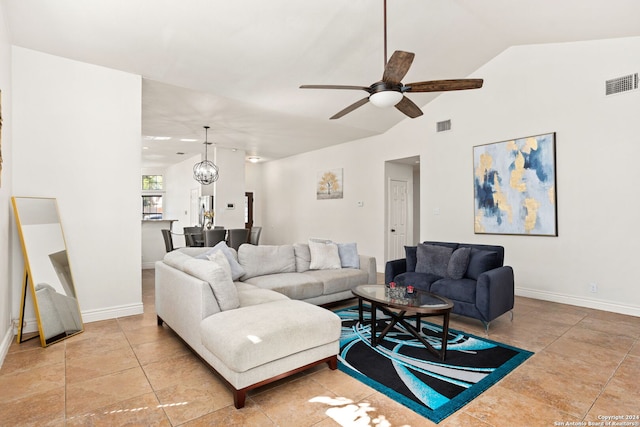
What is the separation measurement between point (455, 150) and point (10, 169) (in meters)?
5.99

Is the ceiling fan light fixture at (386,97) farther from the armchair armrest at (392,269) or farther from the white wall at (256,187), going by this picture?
the white wall at (256,187)

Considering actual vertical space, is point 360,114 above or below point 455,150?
above

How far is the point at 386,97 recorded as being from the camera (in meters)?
2.92

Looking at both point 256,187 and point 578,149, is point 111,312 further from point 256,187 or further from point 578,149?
point 256,187

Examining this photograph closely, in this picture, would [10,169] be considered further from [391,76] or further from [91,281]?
[391,76]

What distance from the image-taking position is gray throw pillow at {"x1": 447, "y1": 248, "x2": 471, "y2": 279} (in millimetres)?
3988

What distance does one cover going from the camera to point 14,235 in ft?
11.0

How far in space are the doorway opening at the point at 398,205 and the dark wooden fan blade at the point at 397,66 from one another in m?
4.09

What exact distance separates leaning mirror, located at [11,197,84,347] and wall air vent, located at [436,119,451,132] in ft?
18.7

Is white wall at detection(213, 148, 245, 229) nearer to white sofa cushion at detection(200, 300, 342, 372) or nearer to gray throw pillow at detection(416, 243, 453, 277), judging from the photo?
gray throw pillow at detection(416, 243, 453, 277)

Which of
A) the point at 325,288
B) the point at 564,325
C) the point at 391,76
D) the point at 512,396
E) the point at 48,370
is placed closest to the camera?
the point at 512,396

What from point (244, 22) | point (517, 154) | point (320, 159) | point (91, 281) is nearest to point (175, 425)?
point (91, 281)

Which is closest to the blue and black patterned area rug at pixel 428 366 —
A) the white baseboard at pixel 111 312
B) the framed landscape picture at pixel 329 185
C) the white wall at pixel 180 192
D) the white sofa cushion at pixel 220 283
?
the white sofa cushion at pixel 220 283

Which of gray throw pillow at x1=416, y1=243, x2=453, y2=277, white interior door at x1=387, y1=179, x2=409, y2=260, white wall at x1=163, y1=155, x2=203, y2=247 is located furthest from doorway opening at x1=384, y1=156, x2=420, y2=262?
white wall at x1=163, y1=155, x2=203, y2=247
